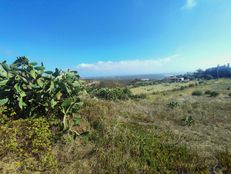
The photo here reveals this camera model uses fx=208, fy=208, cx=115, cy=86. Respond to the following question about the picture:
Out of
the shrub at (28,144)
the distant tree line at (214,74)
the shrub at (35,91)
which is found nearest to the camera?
the shrub at (28,144)

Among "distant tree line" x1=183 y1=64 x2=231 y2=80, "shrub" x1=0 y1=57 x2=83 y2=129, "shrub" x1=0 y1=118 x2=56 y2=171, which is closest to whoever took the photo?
"shrub" x1=0 y1=118 x2=56 y2=171

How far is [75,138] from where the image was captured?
5.18 m

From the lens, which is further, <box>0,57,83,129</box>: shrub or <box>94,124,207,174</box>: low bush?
<box>0,57,83,129</box>: shrub

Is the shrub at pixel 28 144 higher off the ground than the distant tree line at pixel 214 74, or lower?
higher

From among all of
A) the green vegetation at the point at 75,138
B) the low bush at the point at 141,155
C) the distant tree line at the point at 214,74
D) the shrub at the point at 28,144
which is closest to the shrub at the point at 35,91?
the green vegetation at the point at 75,138

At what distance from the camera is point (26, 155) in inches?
162

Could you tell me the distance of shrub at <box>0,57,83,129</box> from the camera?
5.41 meters

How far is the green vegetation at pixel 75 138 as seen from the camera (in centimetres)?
418

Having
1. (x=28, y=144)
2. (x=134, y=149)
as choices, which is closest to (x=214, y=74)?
(x=134, y=149)

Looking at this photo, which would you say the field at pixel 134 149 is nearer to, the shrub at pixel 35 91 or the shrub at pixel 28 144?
the shrub at pixel 28 144

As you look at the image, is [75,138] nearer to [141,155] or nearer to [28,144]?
[28,144]

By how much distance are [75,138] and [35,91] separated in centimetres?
166


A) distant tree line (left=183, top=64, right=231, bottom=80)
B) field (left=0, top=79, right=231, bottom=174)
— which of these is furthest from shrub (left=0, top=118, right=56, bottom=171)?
distant tree line (left=183, top=64, right=231, bottom=80)

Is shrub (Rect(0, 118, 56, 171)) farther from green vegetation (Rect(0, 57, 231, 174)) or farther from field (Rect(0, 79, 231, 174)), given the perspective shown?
field (Rect(0, 79, 231, 174))
